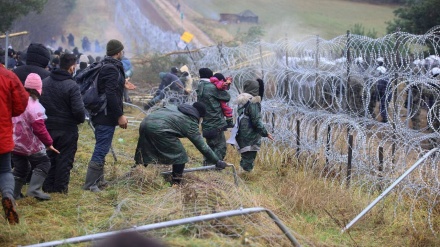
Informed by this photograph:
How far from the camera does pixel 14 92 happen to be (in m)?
4.66

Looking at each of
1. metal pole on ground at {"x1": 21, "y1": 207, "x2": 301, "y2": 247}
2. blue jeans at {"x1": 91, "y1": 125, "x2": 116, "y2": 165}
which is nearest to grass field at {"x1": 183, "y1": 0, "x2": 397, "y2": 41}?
blue jeans at {"x1": 91, "y1": 125, "x2": 116, "y2": 165}

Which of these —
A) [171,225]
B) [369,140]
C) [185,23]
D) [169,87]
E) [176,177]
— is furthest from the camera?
[185,23]

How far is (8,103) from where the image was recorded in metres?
4.65

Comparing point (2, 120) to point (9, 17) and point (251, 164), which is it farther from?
point (9, 17)

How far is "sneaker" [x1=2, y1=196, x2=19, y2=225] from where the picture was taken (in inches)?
179

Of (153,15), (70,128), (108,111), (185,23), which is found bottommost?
(70,128)

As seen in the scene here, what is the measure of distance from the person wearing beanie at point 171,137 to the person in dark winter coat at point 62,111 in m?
0.74

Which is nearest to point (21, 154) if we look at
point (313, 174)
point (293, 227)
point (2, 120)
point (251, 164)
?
point (2, 120)

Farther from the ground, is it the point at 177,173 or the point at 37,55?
→ the point at 37,55

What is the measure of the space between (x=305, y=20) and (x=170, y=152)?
128ft

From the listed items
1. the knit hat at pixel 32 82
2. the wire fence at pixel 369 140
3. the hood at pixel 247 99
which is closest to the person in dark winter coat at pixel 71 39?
the wire fence at pixel 369 140

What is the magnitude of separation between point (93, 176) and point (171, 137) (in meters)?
0.92

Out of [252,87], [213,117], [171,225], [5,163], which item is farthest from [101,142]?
[171,225]

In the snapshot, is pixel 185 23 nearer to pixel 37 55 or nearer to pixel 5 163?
pixel 37 55
